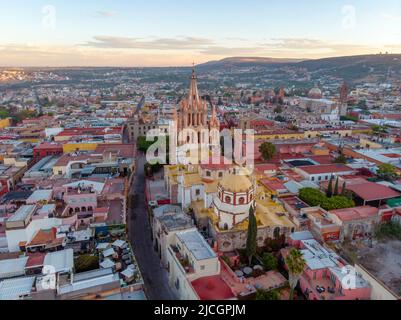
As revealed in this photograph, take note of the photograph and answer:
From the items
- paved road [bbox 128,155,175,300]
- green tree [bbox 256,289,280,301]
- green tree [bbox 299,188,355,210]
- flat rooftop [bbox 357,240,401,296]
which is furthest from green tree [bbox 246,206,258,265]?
green tree [bbox 299,188,355,210]

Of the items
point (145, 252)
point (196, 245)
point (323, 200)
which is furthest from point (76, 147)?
point (323, 200)

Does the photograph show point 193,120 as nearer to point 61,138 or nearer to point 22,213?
point 22,213

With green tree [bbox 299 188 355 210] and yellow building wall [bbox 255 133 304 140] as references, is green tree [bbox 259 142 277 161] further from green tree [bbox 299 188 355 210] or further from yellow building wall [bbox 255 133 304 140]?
green tree [bbox 299 188 355 210]

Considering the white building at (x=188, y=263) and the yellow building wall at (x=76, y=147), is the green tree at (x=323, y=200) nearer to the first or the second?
the white building at (x=188, y=263)

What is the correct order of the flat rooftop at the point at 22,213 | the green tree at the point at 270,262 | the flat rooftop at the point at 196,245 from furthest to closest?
1. the flat rooftop at the point at 22,213
2. the green tree at the point at 270,262
3. the flat rooftop at the point at 196,245

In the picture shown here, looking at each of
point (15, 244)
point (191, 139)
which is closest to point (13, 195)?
point (15, 244)

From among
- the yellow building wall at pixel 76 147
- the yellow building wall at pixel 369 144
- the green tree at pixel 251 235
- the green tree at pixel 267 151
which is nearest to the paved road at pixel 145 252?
the green tree at pixel 251 235

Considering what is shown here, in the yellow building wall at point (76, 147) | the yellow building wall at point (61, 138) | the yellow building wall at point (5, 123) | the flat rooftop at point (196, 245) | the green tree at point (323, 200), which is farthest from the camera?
the yellow building wall at point (5, 123)

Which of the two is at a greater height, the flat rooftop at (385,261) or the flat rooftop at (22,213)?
the flat rooftop at (22,213)
